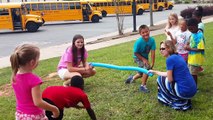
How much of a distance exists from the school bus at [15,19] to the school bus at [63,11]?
17.1ft

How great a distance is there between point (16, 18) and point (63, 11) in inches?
245

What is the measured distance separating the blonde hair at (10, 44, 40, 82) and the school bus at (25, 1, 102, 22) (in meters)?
25.6

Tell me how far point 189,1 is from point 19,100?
57.9 m

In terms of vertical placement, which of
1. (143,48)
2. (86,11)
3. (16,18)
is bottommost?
(143,48)

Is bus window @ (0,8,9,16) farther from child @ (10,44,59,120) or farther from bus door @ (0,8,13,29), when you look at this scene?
child @ (10,44,59,120)

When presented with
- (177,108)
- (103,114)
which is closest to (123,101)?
(103,114)

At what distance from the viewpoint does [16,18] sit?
Result: 903 inches

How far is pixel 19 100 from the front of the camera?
3.09 meters

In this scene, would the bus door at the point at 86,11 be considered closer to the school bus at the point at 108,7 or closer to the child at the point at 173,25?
the school bus at the point at 108,7

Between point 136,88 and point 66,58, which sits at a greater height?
point 66,58

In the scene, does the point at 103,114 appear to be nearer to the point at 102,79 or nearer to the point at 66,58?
the point at 66,58

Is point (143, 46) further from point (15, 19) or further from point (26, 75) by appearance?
point (15, 19)

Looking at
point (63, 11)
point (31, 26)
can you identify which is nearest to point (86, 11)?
point (63, 11)

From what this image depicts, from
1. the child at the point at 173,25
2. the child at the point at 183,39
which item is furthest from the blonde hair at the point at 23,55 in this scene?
the child at the point at 173,25
